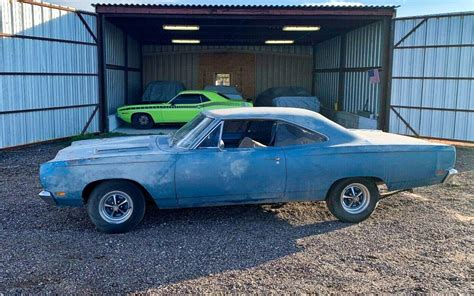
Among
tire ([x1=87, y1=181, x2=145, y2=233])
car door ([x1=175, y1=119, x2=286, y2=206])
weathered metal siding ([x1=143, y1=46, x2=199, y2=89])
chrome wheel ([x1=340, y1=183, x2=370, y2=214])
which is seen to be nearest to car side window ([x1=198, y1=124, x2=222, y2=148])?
car door ([x1=175, y1=119, x2=286, y2=206])

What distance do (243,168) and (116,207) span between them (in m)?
1.54

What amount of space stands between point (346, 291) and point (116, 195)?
278 centimetres

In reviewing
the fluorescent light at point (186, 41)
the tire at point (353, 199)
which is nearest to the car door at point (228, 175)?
the tire at point (353, 199)

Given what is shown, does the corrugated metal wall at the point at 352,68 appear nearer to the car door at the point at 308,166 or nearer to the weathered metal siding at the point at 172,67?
the weathered metal siding at the point at 172,67

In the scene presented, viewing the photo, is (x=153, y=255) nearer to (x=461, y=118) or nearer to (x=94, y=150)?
(x=94, y=150)

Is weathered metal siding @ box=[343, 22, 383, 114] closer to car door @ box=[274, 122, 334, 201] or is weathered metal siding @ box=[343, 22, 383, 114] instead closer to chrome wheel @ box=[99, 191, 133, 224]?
car door @ box=[274, 122, 334, 201]

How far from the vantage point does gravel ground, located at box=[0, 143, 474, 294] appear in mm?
4043

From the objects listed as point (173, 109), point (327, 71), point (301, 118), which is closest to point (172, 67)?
point (327, 71)

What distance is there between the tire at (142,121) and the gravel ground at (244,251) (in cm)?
978

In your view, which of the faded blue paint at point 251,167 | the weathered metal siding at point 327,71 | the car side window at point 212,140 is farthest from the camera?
the weathered metal siding at point 327,71

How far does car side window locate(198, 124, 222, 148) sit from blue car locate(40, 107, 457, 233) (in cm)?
1

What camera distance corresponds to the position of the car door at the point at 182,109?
53.1 ft

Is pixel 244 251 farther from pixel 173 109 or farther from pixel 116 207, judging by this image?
pixel 173 109

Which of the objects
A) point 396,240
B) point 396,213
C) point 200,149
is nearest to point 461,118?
point 396,213
